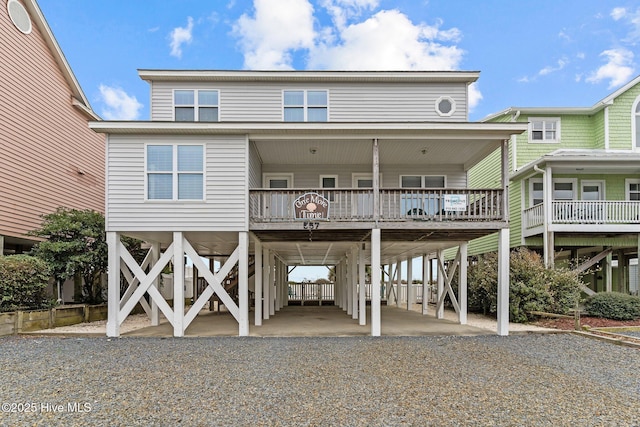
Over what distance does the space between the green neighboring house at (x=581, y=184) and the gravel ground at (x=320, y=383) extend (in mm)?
7596

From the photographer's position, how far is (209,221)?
10680 millimetres

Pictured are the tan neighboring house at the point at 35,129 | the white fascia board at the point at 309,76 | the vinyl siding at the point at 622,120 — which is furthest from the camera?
the vinyl siding at the point at 622,120

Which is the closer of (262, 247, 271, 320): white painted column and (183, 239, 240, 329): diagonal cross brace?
(183, 239, 240, 329): diagonal cross brace

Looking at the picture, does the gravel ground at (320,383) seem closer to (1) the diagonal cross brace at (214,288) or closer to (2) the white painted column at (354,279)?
(1) the diagonal cross brace at (214,288)

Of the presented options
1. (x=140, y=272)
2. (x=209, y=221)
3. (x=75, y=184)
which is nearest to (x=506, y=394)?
(x=209, y=221)

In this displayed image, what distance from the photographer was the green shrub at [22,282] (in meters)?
10.7

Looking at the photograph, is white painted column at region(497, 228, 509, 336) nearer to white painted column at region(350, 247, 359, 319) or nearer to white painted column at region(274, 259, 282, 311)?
white painted column at region(350, 247, 359, 319)

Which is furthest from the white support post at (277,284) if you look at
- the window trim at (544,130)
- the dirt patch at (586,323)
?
the window trim at (544,130)

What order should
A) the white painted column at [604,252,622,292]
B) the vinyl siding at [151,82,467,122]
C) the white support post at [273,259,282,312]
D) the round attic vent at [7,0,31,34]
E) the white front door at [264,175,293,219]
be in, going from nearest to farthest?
the white front door at [264,175,293,219], the vinyl siding at [151,82,467,122], the round attic vent at [7,0,31,34], the white painted column at [604,252,622,292], the white support post at [273,259,282,312]

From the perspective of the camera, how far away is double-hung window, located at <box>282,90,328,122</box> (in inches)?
537

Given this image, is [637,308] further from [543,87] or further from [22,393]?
[22,393]

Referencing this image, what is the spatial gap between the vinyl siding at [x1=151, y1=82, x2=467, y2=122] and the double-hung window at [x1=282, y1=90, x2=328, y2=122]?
17 centimetres

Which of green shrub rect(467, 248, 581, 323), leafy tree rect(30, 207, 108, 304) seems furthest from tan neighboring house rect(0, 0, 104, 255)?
green shrub rect(467, 248, 581, 323)

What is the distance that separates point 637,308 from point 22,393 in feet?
51.8
